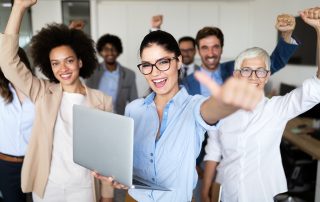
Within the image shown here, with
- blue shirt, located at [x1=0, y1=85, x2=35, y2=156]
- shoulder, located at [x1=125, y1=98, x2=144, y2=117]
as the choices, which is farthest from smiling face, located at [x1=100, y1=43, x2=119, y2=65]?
shoulder, located at [x1=125, y1=98, x2=144, y2=117]

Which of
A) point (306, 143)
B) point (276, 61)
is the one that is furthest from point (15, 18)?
point (306, 143)

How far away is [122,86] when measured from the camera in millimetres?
3277

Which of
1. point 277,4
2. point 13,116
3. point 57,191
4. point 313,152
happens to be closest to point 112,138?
point 57,191

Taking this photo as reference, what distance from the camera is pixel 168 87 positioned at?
3.93 ft

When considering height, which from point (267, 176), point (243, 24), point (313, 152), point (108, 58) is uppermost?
point (243, 24)

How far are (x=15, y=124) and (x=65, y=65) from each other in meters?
0.58

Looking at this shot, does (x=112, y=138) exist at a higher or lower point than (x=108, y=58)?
lower

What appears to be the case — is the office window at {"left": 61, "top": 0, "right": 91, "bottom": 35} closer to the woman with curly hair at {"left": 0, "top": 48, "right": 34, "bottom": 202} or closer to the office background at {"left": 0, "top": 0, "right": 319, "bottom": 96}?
the office background at {"left": 0, "top": 0, "right": 319, "bottom": 96}

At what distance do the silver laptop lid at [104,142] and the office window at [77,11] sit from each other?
4426 mm

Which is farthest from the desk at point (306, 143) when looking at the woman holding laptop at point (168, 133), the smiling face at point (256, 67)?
the woman holding laptop at point (168, 133)

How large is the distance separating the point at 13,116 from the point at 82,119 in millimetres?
884

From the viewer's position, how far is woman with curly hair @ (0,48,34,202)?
184 cm

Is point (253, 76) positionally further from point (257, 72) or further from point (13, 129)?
point (13, 129)

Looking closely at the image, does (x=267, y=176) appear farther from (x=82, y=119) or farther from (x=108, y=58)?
(x=108, y=58)
